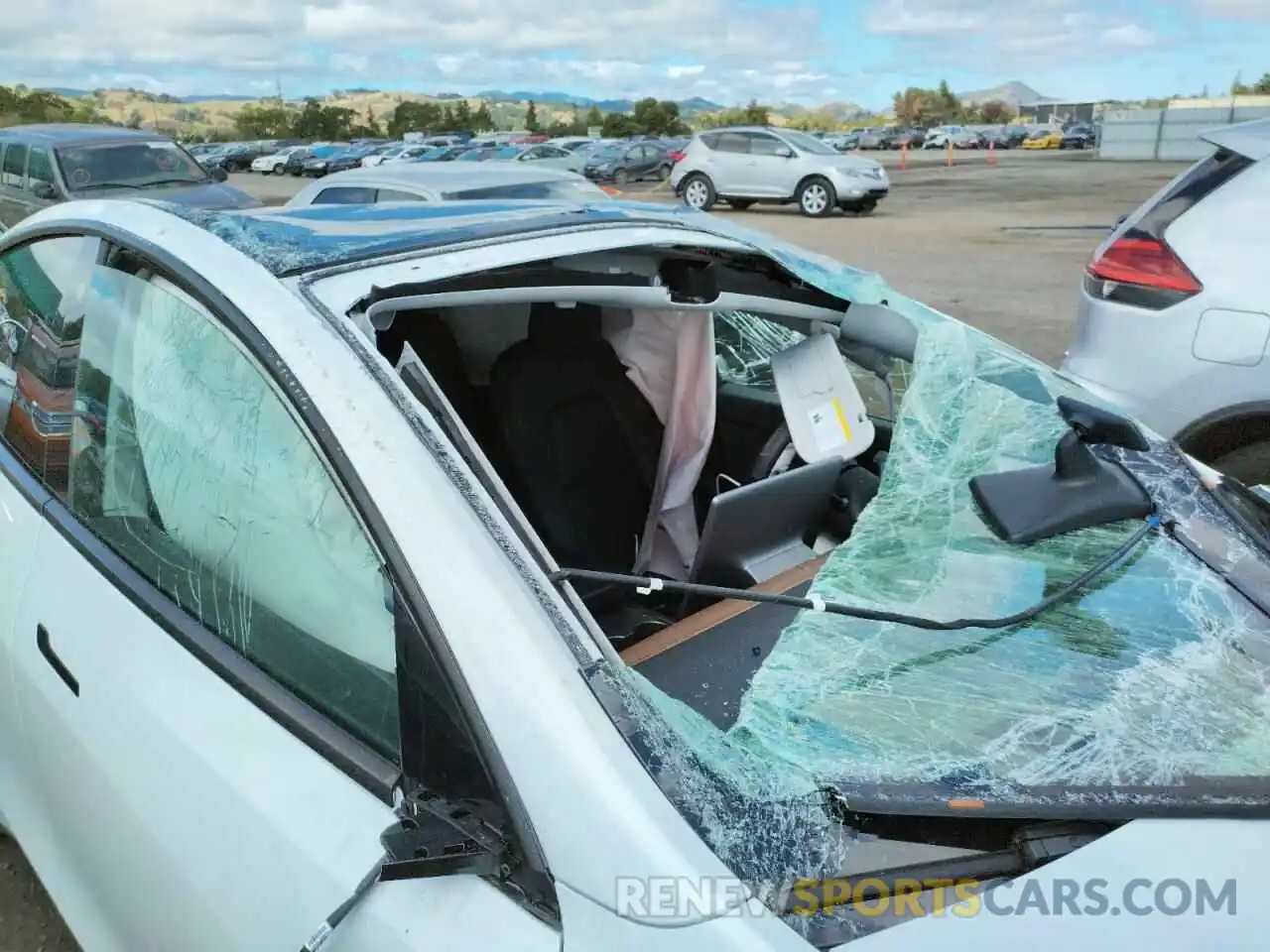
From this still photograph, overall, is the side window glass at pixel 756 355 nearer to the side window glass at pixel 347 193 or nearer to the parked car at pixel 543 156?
the side window glass at pixel 347 193

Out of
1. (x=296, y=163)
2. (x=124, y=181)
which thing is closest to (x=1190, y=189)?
(x=124, y=181)

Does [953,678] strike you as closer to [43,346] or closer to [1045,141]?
[43,346]

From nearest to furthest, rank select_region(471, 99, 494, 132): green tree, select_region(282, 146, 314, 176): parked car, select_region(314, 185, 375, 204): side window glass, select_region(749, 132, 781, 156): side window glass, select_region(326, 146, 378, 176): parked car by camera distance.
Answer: select_region(314, 185, 375, 204): side window glass → select_region(749, 132, 781, 156): side window glass → select_region(326, 146, 378, 176): parked car → select_region(282, 146, 314, 176): parked car → select_region(471, 99, 494, 132): green tree

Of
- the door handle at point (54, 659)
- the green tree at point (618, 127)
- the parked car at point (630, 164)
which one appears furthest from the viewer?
the green tree at point (618, 127)

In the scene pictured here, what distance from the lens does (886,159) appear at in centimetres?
3838

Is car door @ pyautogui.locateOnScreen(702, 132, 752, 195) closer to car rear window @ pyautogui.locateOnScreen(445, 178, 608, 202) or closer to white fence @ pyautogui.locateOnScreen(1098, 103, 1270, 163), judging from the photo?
car rear window @ pyautogui.locateOnScreen(445, 178, 608, 202)

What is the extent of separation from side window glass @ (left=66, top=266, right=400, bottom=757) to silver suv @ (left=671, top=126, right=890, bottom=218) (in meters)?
16.3

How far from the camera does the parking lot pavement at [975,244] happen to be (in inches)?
94.3

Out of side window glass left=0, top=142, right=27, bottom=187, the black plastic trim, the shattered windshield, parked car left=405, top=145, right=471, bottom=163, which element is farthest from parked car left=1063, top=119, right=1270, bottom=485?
parked car left=405, top=145, right=471, bottom=163

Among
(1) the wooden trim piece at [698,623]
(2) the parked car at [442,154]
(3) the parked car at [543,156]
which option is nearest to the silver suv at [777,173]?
(3) the parked car at [543,156]

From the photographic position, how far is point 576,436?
94.3 inches

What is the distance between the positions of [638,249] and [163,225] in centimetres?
89

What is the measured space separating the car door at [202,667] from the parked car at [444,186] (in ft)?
22.0

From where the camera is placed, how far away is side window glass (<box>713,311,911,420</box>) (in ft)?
8.31
